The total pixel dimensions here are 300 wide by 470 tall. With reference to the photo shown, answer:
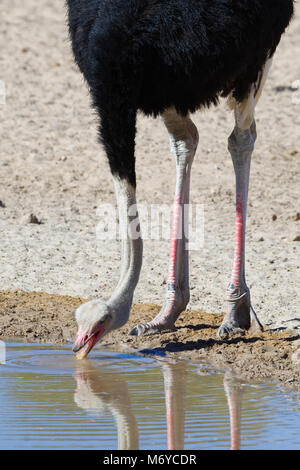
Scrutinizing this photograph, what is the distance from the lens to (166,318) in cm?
589

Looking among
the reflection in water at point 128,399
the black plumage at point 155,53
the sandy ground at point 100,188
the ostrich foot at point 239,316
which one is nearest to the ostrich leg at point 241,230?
the ostrich foot at point 239,316

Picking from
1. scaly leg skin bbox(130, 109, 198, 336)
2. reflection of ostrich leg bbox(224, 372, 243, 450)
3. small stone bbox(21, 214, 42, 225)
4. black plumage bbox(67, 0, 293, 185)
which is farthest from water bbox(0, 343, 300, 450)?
small stone bbox(21, 214, 42, 225)

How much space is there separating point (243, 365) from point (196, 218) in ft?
11.5

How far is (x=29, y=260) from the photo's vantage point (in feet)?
24.5

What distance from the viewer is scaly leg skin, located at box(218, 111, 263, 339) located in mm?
5859

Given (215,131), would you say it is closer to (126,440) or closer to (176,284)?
(176,284)

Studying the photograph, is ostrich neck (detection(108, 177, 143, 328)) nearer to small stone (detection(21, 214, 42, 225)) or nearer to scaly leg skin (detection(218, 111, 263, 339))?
scaly leg skin (detection(218, 111, 263, 339))

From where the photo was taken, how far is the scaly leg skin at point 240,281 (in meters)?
5.86

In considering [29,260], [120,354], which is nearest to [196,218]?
[29,260]

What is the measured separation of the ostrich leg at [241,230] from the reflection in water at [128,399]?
1.96ft

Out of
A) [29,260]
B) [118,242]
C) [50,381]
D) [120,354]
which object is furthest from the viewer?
[118,242]

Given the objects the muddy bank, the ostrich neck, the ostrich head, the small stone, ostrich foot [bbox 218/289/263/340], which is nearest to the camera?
the ostrich head

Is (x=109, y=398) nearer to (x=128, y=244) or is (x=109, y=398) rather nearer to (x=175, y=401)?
(x=175, y=401)

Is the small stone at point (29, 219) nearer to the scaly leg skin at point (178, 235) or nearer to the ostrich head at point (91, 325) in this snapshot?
the scaly leg skin at point (178, 235)
